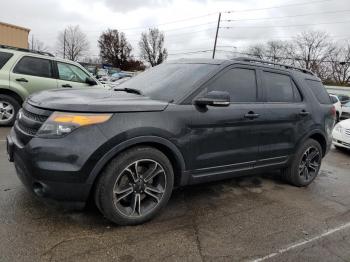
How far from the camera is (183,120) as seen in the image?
369 cm

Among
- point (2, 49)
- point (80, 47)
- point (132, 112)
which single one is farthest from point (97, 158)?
point (80, 47)

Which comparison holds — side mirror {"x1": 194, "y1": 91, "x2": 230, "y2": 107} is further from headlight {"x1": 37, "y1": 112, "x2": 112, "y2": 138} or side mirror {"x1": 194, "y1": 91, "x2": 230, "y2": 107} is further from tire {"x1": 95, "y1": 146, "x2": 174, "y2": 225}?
headlight {"x1": 37, "y1": 112, "x2": 112, "y2": 138}

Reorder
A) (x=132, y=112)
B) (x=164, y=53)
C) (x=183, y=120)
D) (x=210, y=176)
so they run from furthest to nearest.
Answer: (x=164, y=53)
(x=210, y=176)
(x=183, y=120)
(x=132, y=112)

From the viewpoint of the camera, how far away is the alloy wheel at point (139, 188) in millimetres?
3422

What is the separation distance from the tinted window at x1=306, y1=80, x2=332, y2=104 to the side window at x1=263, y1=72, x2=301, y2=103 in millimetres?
477

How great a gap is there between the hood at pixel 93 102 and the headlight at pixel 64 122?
0.19 ft

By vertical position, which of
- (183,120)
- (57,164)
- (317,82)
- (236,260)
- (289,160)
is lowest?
(236,260)

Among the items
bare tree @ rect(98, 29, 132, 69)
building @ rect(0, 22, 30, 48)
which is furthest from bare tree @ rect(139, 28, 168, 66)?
building @ rect(0, 22, 30, 48)

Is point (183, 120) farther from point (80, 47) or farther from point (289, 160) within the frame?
point (80, 47)

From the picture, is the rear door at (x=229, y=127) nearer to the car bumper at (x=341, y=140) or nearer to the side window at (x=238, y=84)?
the side window at (x=238, y=84)

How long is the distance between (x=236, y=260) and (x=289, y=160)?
2.33 metres

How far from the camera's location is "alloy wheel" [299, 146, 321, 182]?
17.5ft

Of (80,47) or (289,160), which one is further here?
(80,47)

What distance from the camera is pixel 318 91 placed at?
5562 mm
